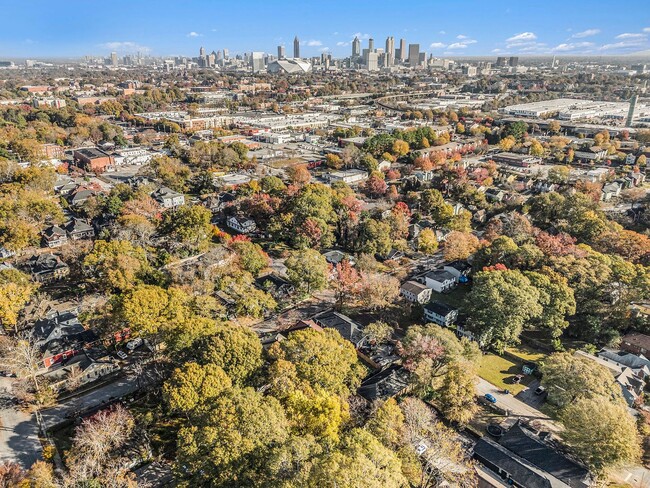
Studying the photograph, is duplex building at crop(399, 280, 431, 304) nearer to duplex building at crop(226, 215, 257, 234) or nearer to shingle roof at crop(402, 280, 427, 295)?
shingle roof at crop(402, 280, 427, 295)

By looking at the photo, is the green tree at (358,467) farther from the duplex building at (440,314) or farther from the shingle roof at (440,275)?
the shingle roof at (440,275)

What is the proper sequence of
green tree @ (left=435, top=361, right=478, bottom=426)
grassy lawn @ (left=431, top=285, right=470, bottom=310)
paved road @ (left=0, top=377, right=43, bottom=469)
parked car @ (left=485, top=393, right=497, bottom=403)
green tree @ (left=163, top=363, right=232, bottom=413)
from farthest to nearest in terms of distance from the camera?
grassy lawn @ (left=431, top=285, right=470, bottom=310) < parked car @ (left=485, top=393, right=497, bottom=403) < green tree @ (left=435, top=361, right=478, bottom=426) < paved road @ (left=0, top=377, right=43, bottom=469) < green tree @ (left=163, top=363, right=232, bottom=413)

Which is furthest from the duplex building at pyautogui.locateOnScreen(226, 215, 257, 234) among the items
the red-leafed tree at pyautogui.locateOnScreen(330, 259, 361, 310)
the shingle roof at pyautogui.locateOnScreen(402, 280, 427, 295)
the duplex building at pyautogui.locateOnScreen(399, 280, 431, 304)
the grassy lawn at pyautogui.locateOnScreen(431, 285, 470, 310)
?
the grassy lawn at pyautogui.locateOnScreen(431, 285, 470, 310)

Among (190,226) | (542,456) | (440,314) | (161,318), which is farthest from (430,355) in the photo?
(190,226)

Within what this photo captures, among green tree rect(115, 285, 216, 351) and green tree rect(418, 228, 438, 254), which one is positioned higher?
green tree rect(115, 285, 216, 351)

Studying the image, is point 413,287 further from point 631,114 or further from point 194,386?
point 631,114

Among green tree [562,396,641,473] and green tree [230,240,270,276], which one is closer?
green tree [562,396,641,473]

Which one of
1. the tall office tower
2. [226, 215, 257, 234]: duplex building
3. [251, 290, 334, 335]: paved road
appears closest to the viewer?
[251, 290, 334, 335]: paved road
